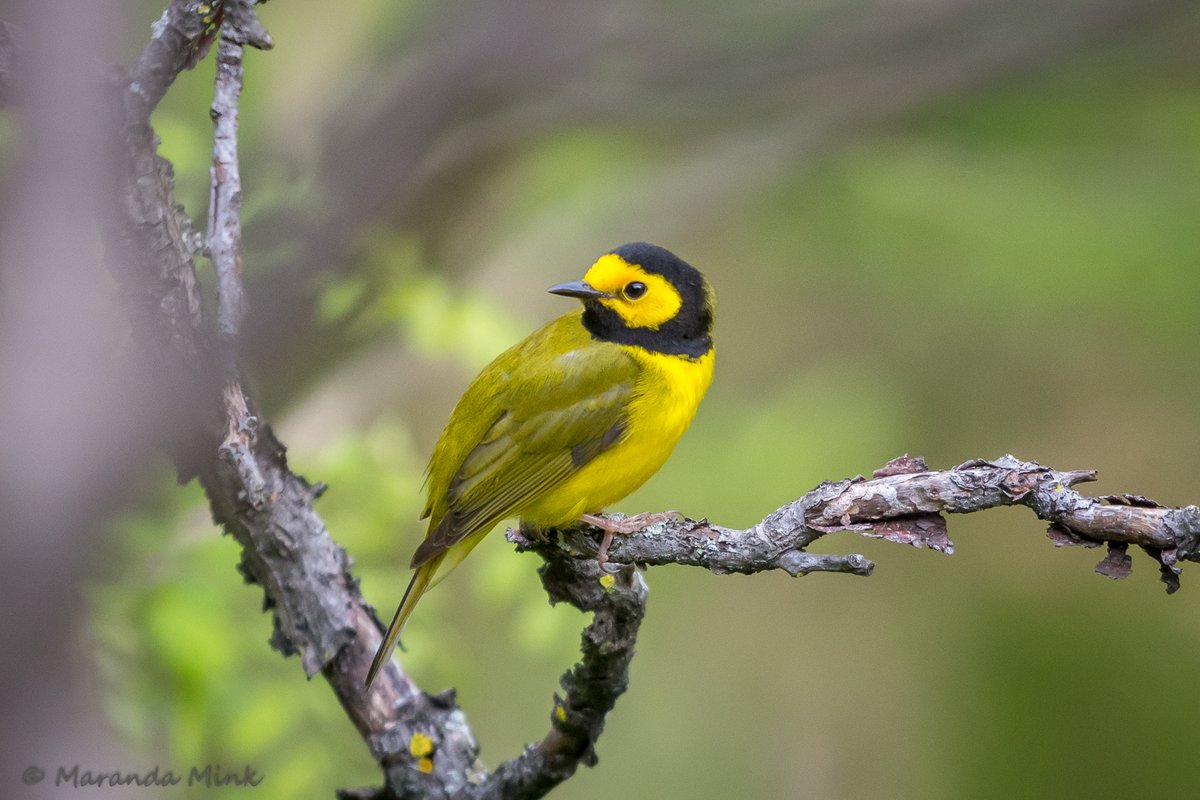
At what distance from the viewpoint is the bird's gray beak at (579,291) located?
14.2 feet

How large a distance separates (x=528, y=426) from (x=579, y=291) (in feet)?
1.65

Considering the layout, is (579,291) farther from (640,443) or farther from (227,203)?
(227,203)

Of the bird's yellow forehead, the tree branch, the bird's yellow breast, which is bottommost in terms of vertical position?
the tree branch

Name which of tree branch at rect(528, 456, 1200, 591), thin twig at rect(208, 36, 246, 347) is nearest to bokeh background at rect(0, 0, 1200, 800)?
thin twig at rect(208, 36, 246, 347)

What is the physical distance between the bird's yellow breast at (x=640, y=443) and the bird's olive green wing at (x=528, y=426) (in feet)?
0.11

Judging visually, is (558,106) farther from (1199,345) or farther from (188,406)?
(1199,345)

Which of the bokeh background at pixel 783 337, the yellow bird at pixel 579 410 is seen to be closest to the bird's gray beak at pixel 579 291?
the yellow bird at pixel 579 410

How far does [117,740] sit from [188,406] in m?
1.57

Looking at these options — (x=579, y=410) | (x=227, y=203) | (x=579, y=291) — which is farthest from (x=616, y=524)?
(x=227, y=203)

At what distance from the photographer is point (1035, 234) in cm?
725

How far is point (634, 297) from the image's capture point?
443 cm

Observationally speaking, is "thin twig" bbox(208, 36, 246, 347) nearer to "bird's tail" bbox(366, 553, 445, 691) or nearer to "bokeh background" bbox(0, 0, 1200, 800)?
"bird's tail" bbox(366, 553, 445, 691)

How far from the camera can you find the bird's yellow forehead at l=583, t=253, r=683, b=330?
4.40 meters

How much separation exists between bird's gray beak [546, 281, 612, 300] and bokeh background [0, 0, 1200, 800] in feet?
1.91
